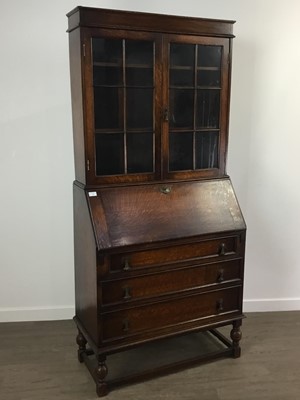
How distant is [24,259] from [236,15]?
209cm

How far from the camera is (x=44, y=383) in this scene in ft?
7.66

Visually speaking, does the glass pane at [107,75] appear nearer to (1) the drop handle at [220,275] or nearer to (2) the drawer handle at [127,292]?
(2) the drawer handle at [127,292]

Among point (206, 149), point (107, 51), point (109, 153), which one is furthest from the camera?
point (206, 149)

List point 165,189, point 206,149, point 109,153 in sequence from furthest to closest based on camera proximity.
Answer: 1. point 206,149
2. point 165,189
3. point 109,153

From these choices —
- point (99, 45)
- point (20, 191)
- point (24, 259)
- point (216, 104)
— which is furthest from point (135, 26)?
point (24, 259)

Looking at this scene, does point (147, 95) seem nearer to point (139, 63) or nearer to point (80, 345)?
point (139, 63)

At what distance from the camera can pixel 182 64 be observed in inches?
91.0

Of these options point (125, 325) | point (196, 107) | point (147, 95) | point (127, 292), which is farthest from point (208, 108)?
point (125, 325)

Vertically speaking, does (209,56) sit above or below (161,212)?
above

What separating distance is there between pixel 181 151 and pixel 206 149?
0.16 m

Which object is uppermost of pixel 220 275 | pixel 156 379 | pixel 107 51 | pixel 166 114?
pixel 107 51

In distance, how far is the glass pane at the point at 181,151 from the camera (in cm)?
238

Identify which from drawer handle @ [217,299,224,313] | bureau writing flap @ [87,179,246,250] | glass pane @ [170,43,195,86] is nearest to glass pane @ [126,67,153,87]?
glass pane @ [170,43,195,86]

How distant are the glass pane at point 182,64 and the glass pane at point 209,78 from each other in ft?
0.16
